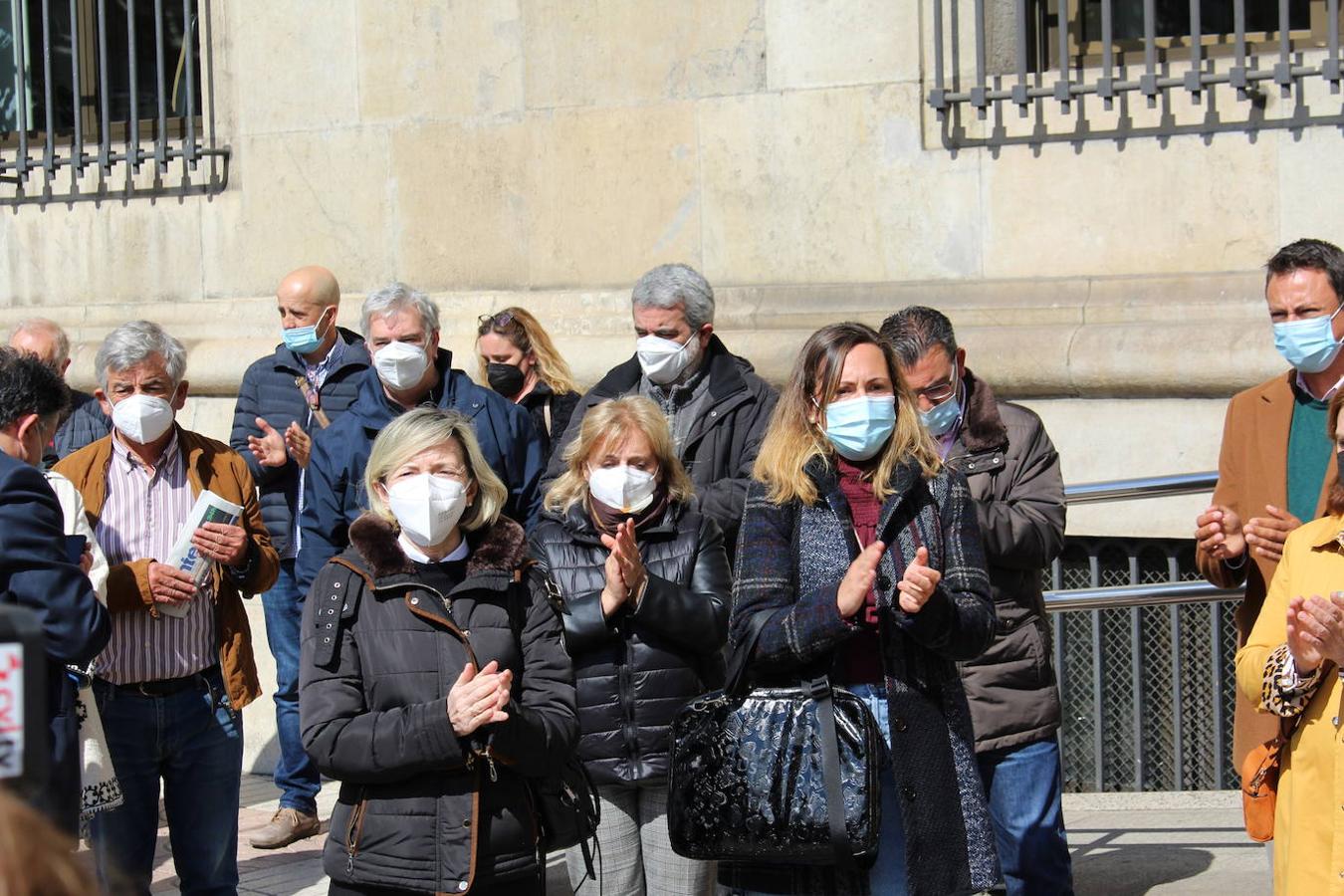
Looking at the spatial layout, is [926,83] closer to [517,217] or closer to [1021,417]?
[517,217]

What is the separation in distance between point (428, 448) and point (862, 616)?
1.05 metres

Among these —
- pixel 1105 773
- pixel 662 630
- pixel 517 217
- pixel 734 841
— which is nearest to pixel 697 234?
pixel 517 217

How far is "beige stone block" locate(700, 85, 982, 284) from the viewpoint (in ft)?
24.0

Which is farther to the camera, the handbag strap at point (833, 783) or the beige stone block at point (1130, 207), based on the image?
the beige stone block at point (1130, 207)

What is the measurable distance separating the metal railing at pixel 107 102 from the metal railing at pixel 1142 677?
176 inches

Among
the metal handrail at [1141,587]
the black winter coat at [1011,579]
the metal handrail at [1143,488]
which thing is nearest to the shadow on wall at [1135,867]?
the metal handrail at [1141,587]

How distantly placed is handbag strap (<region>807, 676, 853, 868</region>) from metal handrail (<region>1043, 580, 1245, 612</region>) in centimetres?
221

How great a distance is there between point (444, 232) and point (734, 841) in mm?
4788

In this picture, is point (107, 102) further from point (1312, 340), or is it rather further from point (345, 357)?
point (1312, 340)

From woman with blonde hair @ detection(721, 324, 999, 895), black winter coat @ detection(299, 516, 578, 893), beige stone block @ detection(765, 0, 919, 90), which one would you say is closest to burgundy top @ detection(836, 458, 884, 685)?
woman with blonde hair @ detection(721, 324, 999, 895)

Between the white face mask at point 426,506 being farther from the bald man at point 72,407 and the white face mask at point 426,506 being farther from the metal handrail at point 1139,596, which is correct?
the bald man at point 72,407

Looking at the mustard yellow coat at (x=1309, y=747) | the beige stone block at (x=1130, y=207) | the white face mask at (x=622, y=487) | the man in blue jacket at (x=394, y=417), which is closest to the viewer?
the mustard yellow coat at (x=1309, y=747)

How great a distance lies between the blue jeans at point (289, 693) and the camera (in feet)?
22.0

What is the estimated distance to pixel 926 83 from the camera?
24.2 feet
